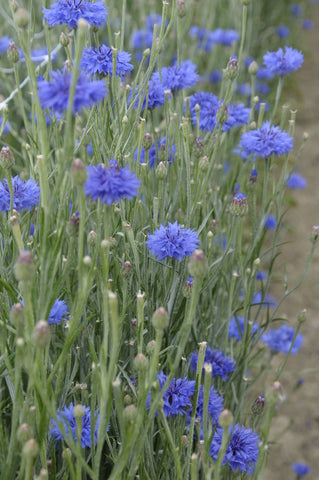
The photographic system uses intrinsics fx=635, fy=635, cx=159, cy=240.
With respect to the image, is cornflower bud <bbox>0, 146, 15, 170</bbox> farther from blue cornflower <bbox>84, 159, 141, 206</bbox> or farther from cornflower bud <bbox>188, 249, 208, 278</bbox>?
cornflower bud <bbox>188, 249, 208, 278</bbox>

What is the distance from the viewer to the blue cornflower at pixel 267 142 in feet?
3.99

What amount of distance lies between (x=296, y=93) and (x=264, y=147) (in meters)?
2.18

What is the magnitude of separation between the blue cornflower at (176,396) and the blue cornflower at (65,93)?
46cm

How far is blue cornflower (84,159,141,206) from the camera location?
0.77 m

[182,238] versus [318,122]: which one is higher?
[318,122]

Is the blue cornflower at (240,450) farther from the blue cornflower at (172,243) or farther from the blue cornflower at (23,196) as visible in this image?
the blue cornflower at (23,196)

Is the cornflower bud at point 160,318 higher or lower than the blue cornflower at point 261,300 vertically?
lower

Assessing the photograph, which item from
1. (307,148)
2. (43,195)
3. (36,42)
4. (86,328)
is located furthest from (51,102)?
(307,148)

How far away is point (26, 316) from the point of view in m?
0.79

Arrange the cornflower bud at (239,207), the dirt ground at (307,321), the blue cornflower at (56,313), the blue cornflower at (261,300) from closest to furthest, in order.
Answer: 1. the blue cornflower at (56,313)
2. the cornflower bud at (239,207)
3. the blue cornflower at (261,300)
4. the dirt ground at (307,321)

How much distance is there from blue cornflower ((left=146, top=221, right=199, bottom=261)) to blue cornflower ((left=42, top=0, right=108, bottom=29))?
1.17ft

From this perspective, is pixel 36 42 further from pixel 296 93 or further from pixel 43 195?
pixel 43 195

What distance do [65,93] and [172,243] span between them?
1.08 feet

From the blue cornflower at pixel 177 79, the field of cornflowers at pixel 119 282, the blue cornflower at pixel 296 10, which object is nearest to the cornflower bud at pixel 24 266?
the field of cornflowers at pixel 119 282
